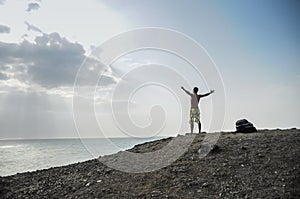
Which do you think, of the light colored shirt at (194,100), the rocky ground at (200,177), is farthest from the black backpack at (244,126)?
the light colored shirt at (194,100)

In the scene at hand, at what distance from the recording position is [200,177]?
9.22 meters

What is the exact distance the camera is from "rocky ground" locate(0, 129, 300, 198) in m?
8.43

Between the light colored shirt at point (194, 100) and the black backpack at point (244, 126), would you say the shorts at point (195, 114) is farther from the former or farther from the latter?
the black backpack at point (244, 126)

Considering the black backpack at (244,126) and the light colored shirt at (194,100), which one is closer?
the black backpack at (244,126)

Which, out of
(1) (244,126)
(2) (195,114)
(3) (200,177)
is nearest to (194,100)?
(2) (195,114)

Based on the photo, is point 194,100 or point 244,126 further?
point 194,100

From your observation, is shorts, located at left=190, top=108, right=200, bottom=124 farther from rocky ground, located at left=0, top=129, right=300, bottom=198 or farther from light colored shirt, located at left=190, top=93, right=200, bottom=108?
rocky ground, located at left=0, top=129, right=300, bottom=198

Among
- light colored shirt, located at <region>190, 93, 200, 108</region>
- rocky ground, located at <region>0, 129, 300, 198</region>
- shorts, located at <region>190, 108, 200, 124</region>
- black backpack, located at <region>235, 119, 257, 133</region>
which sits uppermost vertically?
light colored shirt, located at <region>190, 93, 200, 108</region>

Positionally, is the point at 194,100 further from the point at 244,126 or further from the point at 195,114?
the point at 244,126

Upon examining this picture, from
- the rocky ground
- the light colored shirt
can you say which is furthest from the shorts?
the rocky ground

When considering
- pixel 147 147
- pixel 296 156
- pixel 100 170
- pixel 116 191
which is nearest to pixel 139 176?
pixel 116 191

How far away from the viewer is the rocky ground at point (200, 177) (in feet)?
27.7

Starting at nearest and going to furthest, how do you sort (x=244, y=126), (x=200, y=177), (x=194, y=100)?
(x=200, y=177)
(x=244, y=126)
(x=194, y=100)

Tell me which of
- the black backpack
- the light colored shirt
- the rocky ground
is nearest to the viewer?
the rocky ground
